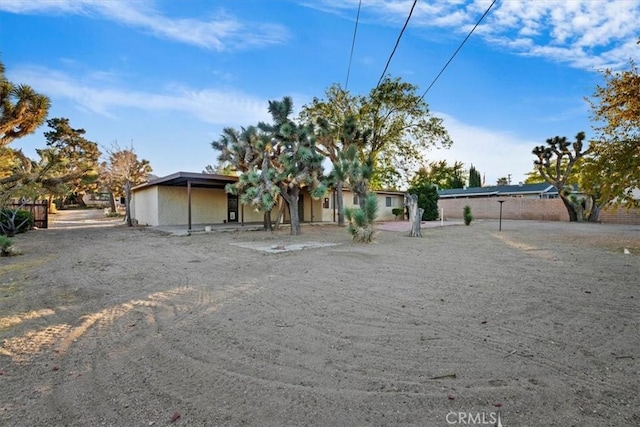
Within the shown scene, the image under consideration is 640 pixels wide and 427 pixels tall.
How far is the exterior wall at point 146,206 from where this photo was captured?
17.9 meters

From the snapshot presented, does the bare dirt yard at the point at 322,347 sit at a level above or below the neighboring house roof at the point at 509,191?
below

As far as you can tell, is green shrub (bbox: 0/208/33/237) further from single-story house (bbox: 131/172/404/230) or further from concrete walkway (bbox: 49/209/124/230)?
single-story house (bbox: 131/172/404/230)

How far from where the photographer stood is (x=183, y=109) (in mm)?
15172

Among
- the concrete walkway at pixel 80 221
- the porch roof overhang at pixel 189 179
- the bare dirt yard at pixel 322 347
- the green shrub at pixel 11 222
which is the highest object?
the porch roof overhang at pixel 189 179

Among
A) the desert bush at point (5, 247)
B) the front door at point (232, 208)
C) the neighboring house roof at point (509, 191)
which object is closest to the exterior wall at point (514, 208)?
the neighboring house roof at point (509, 191)

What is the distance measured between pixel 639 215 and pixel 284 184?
23.3m

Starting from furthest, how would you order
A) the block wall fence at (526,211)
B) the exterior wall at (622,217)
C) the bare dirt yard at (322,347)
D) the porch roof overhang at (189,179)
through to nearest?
the block wall fence at (526,211) < the exterior wall at (622,217) < the porch roof overhang at (189,179) < the bare dirt yard at (322,347)

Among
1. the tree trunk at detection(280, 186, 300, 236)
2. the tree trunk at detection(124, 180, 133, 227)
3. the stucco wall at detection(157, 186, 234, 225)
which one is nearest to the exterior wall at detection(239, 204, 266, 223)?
the stucco wall at detection(157, 186, 234, 225)

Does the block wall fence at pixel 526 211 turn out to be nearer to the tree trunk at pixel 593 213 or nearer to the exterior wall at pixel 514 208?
the exterior wall at pixel 514 208

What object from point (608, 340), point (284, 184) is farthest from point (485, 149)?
point (608, 340)

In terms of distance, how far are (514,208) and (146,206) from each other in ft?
94.7

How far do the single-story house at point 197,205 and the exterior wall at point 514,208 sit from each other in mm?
10805

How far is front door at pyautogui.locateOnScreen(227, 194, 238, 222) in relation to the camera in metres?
19.7

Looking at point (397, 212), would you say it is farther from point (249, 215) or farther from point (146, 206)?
point (146, 206)
